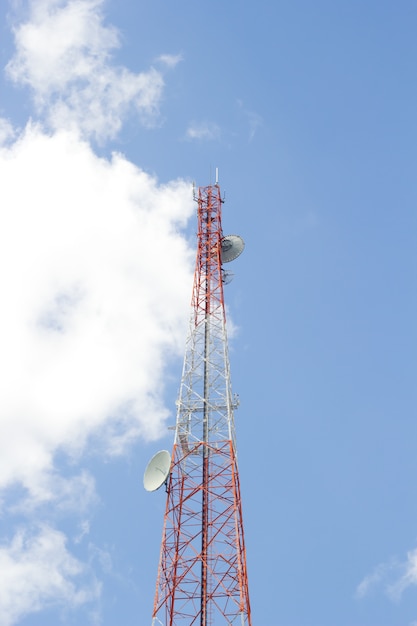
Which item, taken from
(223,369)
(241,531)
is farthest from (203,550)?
(223,369)

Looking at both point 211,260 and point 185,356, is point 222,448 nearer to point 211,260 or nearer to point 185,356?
point 185,356

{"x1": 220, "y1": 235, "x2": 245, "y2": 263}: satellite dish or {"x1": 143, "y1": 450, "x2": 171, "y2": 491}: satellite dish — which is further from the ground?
{"x1": 220, "y1": 235, "x2": 245, "y2": 263}: satellite dish

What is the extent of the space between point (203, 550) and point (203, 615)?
3858mm

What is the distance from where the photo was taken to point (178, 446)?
5434cm

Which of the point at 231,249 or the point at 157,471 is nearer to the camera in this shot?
the point at 157,471

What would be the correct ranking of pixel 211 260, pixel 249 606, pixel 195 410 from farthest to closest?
pixel 211 260
pixel 195 410
pixel 249 606

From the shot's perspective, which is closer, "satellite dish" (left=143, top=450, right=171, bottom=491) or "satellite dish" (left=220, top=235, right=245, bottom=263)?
"satellite dish" (left=143, top=450, right=171, bottom=491)

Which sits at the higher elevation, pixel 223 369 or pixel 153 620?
pixel 223 369

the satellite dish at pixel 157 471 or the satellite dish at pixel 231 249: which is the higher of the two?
the satellite dish at pixel 231 249

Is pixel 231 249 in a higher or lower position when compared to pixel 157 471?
higher

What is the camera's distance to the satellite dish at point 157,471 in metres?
52.7

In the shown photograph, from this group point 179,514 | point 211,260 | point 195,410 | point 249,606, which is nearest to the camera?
point 249,606

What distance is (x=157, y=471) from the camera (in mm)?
53219

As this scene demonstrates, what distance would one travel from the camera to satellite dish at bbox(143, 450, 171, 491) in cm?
5266
